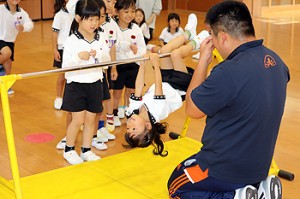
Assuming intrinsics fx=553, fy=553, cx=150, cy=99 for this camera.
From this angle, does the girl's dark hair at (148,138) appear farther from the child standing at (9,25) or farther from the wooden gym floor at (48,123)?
the child standing at (9,25)

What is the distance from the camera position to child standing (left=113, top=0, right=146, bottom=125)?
A: 4.53 metres

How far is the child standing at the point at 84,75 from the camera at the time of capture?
378cm

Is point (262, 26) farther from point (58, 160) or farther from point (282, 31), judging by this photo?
point (58, 160)

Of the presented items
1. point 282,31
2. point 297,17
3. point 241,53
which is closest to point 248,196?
point 241,53

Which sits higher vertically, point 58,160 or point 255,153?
point 255,153

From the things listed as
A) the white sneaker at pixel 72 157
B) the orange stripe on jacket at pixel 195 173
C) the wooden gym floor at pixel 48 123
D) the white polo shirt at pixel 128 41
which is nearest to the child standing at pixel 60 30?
the wooden gym floor at pixel 48 123

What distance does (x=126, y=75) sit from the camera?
15.5 feet

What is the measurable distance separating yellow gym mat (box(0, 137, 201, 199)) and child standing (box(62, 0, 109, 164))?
25cm

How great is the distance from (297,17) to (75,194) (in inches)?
351

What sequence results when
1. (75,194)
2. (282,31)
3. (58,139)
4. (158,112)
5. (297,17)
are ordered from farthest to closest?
(297,17)
(282,31)
(58,139)
(158,112)
(75,194)

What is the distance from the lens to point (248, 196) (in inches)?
104

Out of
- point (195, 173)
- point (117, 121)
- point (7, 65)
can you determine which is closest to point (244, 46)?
point (195, 173)

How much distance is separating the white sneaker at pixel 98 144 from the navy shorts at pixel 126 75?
593mm

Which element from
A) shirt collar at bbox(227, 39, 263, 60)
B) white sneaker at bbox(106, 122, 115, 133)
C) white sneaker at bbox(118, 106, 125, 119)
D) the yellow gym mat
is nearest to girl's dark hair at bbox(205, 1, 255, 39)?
shirt collar at bbox(227, 39, 263, 60)
